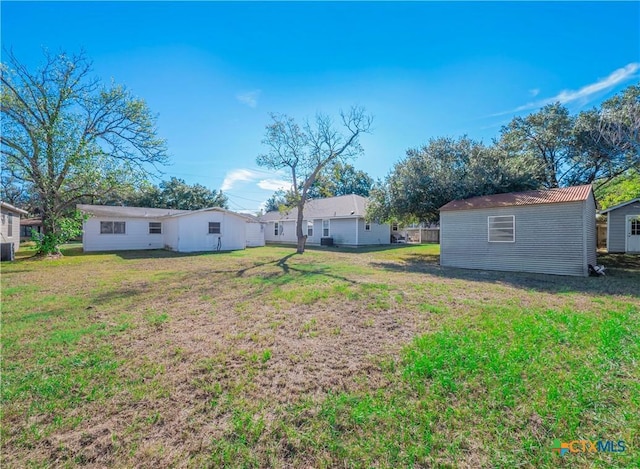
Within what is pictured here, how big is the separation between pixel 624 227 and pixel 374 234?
15.2 metres

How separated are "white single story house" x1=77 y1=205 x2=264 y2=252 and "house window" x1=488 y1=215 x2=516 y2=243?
15665 millimetres

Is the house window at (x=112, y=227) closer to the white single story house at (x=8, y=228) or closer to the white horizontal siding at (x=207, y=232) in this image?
the white single story house at (x=8, y=228)

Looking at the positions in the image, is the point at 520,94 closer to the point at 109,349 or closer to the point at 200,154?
the point at 109,349

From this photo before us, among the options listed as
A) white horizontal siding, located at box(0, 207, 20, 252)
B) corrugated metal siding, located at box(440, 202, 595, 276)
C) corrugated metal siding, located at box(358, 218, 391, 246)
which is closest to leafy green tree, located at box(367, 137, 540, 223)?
corrugated metal siding, located at box(440, 202, 595, 276)

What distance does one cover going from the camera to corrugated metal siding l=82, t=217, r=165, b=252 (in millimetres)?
18125

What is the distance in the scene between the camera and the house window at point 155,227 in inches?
799

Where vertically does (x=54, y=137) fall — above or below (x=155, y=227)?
above

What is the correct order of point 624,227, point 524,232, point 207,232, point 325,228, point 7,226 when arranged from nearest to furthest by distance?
point 524,232, point 624,227, point 7,226, point 207,232, point 325,228

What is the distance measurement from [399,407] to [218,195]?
137 ft

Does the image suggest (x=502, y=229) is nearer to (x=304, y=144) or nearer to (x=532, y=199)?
(x=532, y=199)

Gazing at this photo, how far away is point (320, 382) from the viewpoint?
9.82 ft

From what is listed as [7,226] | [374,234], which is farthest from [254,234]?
[7,226]

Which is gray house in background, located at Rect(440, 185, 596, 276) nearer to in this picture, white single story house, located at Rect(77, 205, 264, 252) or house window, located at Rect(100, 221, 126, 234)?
white single story house, located at Rect(77, 205, 264, 252)

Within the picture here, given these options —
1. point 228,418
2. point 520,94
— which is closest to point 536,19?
point 520,94
